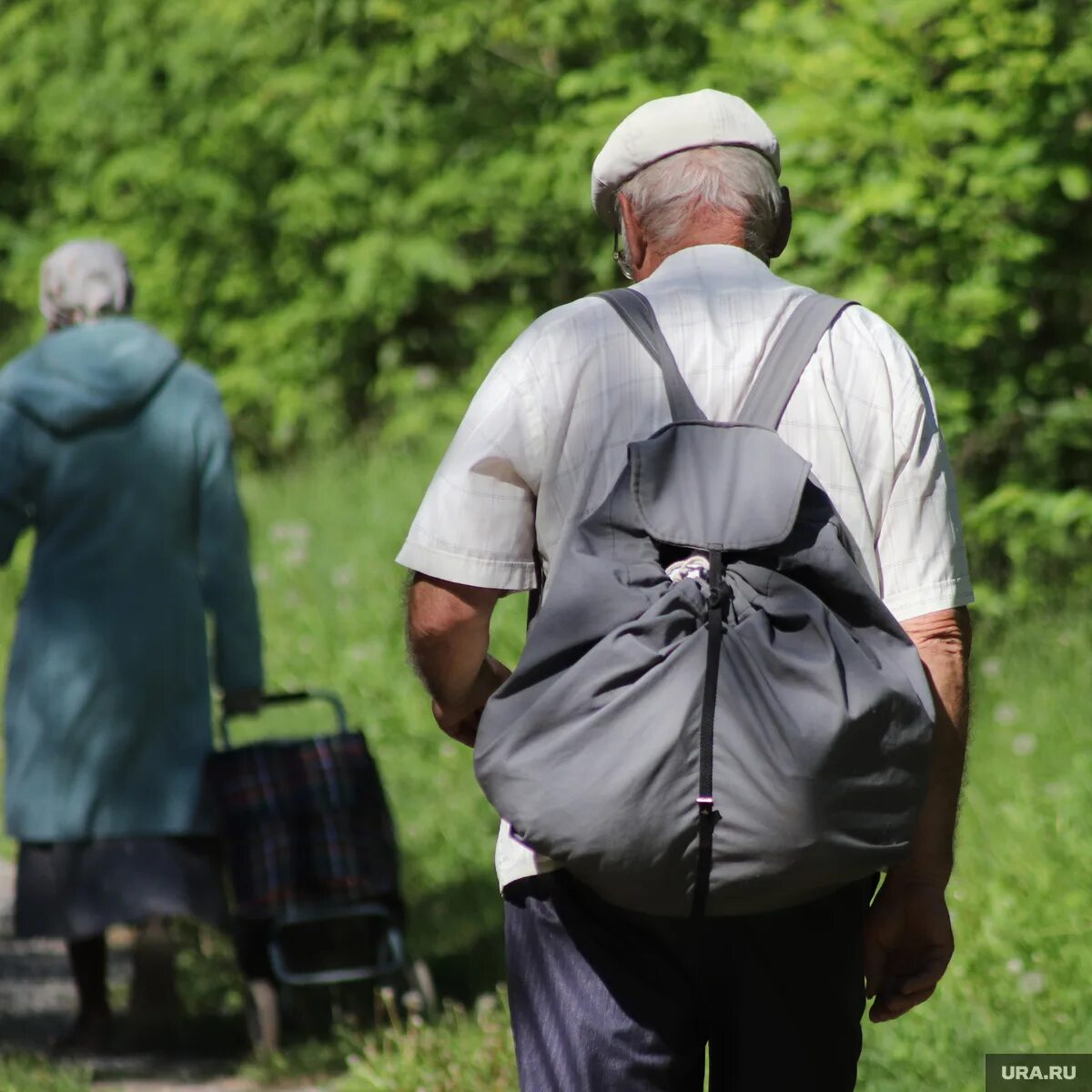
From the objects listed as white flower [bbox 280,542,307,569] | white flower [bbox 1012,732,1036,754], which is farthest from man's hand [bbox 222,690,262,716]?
white flower [bbox 280,542,307,569]

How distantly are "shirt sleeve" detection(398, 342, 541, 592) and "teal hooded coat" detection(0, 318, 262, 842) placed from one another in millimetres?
2656

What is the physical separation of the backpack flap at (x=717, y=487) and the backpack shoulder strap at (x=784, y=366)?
0.05 metres

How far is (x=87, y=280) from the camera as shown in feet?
15.1

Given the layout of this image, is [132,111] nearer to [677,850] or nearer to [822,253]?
[822,253]

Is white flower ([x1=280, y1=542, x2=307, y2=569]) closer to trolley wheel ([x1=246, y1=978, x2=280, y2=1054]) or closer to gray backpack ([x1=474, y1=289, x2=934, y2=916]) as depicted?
trolley wheel ([x1=246, y1=978, x2=280, y2=1054])

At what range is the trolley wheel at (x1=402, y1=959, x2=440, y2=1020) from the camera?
4465mm

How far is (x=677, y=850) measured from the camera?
1.81 metres

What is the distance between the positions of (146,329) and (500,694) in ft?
9.85

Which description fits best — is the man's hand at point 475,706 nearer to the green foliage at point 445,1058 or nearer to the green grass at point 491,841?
the green grass at point 491,841

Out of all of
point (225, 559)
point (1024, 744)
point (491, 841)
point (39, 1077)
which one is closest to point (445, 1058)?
point (39, 1077)

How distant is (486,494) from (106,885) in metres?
2.91

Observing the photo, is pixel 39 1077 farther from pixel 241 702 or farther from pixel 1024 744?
pixel 1024 744

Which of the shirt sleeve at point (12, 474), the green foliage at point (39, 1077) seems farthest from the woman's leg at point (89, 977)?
the shirt sleeve at point (12, 474)

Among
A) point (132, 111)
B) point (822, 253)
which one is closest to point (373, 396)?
point (132, 111)
